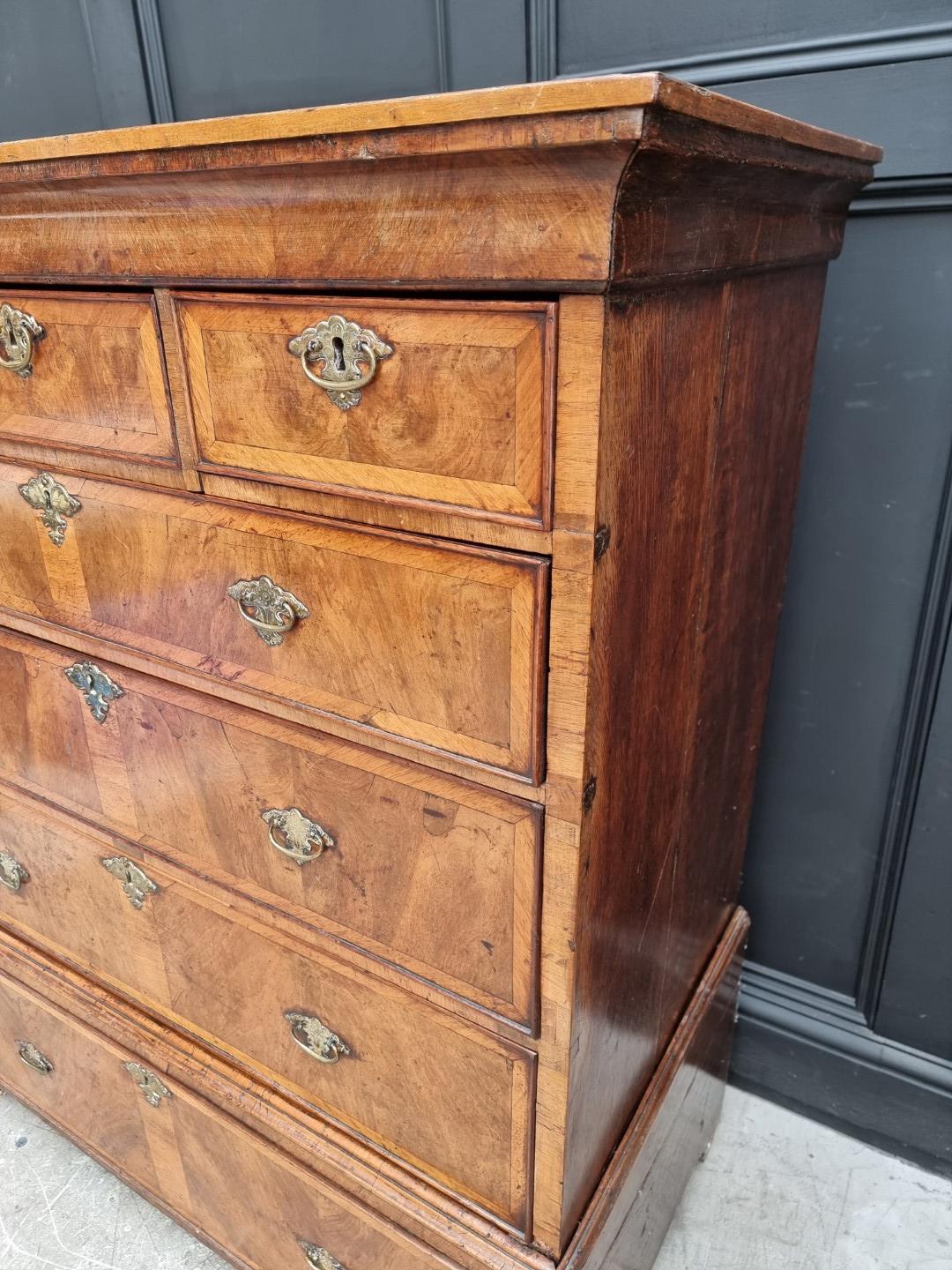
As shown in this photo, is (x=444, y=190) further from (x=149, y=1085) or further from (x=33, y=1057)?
(x=33, y=1057)

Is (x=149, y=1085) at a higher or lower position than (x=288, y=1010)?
lower

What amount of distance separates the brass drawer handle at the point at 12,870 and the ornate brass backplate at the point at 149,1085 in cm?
28

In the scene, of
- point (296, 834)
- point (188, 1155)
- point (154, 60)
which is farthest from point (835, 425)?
point (188, 1155)

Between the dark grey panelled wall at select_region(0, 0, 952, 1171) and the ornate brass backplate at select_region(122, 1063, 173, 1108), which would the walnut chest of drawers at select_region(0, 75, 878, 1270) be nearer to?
the ornate brass backplate at select_region(122, 1063, 173, 1108)

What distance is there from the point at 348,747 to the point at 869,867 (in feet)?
2.79

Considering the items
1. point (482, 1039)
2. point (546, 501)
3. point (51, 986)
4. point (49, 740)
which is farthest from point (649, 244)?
point (51, 986)

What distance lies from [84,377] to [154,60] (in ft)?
2.78

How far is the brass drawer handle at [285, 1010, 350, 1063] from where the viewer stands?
0.98m

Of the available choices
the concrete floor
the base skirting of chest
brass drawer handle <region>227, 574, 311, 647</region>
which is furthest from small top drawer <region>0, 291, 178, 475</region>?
the concrete floor

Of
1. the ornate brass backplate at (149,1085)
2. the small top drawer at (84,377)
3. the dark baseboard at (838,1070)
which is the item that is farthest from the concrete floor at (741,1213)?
the small top drawer at (84,377)

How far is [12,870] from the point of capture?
126 cm

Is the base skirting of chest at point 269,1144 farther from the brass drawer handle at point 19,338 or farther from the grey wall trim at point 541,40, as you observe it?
the grey wall trim at point 541,40

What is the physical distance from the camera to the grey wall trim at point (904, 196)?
101 centimetres

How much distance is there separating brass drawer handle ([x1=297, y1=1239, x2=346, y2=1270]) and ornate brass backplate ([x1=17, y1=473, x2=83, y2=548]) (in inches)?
34.0
